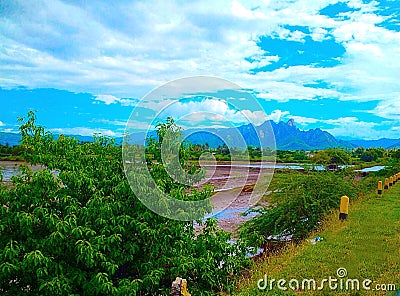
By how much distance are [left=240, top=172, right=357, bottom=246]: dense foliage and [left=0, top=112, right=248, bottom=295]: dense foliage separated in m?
3.30

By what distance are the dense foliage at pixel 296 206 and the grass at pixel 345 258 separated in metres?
0.97

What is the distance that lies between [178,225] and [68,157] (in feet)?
7.21

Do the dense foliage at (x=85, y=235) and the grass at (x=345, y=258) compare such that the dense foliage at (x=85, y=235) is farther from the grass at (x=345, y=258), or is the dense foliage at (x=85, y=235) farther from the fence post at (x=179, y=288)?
the fence post at (x=179, y=288)

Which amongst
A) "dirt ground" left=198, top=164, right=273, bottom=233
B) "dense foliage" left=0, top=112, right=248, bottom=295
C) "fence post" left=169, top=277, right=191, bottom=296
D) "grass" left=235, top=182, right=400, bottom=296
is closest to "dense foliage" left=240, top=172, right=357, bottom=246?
"dirt ground" left=198, top=164, right=273, bottom=233

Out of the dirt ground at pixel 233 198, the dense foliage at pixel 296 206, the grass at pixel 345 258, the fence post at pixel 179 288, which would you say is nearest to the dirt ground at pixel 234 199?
the dirt ground at pixel 233 198

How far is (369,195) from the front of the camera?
1548 centimetres

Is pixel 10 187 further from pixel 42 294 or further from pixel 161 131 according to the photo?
pixel 161 131

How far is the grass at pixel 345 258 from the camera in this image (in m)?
5.59

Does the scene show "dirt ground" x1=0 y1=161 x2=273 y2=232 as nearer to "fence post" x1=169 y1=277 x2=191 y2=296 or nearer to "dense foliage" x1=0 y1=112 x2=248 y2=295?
Result: "dense foliage" x1=0 y1=112 x2=248 y2=295

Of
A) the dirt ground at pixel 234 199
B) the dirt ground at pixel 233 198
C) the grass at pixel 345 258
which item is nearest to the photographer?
the grass at pixel 345 258

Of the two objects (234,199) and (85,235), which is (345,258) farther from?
(234,199)

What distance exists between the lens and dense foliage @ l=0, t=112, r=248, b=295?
6184mm

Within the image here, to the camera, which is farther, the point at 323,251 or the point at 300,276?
the point at 323,251

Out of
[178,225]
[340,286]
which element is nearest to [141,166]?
[178,225]
